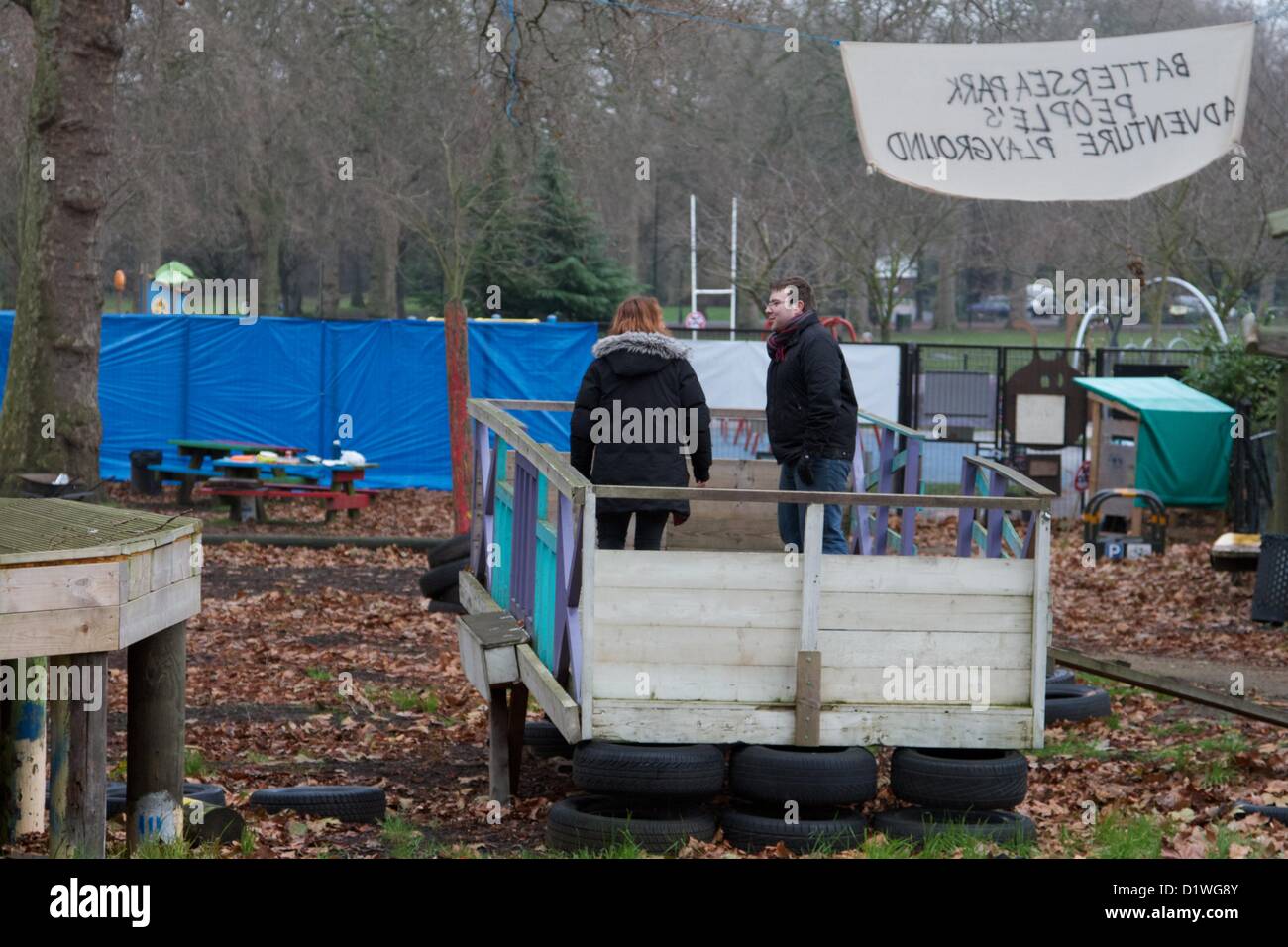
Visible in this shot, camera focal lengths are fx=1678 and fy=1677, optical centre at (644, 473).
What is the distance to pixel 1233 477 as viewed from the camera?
18328 mm

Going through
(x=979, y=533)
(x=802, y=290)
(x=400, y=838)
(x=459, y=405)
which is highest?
(x=802, y=290)

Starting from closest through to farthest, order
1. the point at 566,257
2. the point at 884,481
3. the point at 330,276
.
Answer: the point at 884,481 → the point at 566,257 → the point at 330,276

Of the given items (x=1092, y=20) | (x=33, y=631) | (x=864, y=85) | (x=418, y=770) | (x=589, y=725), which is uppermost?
(x=1092, y=20)

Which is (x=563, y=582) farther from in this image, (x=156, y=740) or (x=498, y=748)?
(x=156, y=740)

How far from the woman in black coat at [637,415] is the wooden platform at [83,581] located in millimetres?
2481

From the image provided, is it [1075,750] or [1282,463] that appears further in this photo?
[1282,463]

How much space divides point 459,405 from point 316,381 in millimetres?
7727

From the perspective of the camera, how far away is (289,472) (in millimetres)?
18938

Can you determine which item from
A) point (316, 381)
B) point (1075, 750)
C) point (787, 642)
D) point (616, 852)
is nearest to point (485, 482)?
point (787, 642)

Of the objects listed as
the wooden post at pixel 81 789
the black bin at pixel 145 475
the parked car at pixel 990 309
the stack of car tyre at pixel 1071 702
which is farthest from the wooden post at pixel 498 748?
the parked car at pixel 990 309

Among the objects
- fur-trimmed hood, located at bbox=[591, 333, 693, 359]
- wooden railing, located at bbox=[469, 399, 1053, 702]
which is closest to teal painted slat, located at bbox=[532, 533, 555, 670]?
wooden railing, located at bbox=[469, 399, 1053, 702]
